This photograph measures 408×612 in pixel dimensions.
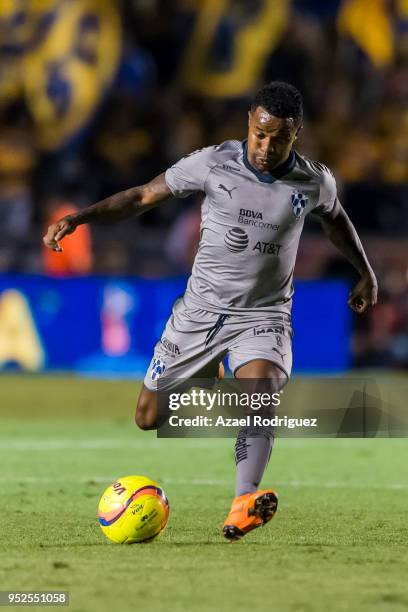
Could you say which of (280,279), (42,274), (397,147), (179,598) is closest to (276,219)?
(280,279)

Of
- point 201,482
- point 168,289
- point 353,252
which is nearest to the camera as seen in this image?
point 353,252

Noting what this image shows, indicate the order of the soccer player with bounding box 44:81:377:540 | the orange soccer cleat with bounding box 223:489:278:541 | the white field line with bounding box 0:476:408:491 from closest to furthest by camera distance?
the orange soccer cleat with bounding box 223:489:278:541 < the soccer player with bounding box 44:81:377:540 < the white field line with bounding box 0:476:408:491

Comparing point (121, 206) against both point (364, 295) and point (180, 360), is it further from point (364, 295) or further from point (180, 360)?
point (364, 295)

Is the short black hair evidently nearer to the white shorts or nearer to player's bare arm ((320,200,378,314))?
player's bare arm ((320,200,378,314))

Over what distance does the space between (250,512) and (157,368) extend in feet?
3.95

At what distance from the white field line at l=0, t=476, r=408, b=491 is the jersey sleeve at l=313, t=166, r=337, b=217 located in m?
2.67

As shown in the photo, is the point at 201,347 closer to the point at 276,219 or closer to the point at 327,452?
the point at 276,219

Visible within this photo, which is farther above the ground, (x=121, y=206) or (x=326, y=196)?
(x=326, y=196)

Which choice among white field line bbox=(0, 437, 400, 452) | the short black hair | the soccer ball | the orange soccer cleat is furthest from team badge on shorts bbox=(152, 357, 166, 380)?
white field line bbox=(0, 437, 400, 452)

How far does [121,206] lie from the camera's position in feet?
23.6

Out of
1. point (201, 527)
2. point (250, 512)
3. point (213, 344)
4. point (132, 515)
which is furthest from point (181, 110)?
point (250, 512)

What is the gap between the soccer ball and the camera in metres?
6.73

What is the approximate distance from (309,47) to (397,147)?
2008mm
